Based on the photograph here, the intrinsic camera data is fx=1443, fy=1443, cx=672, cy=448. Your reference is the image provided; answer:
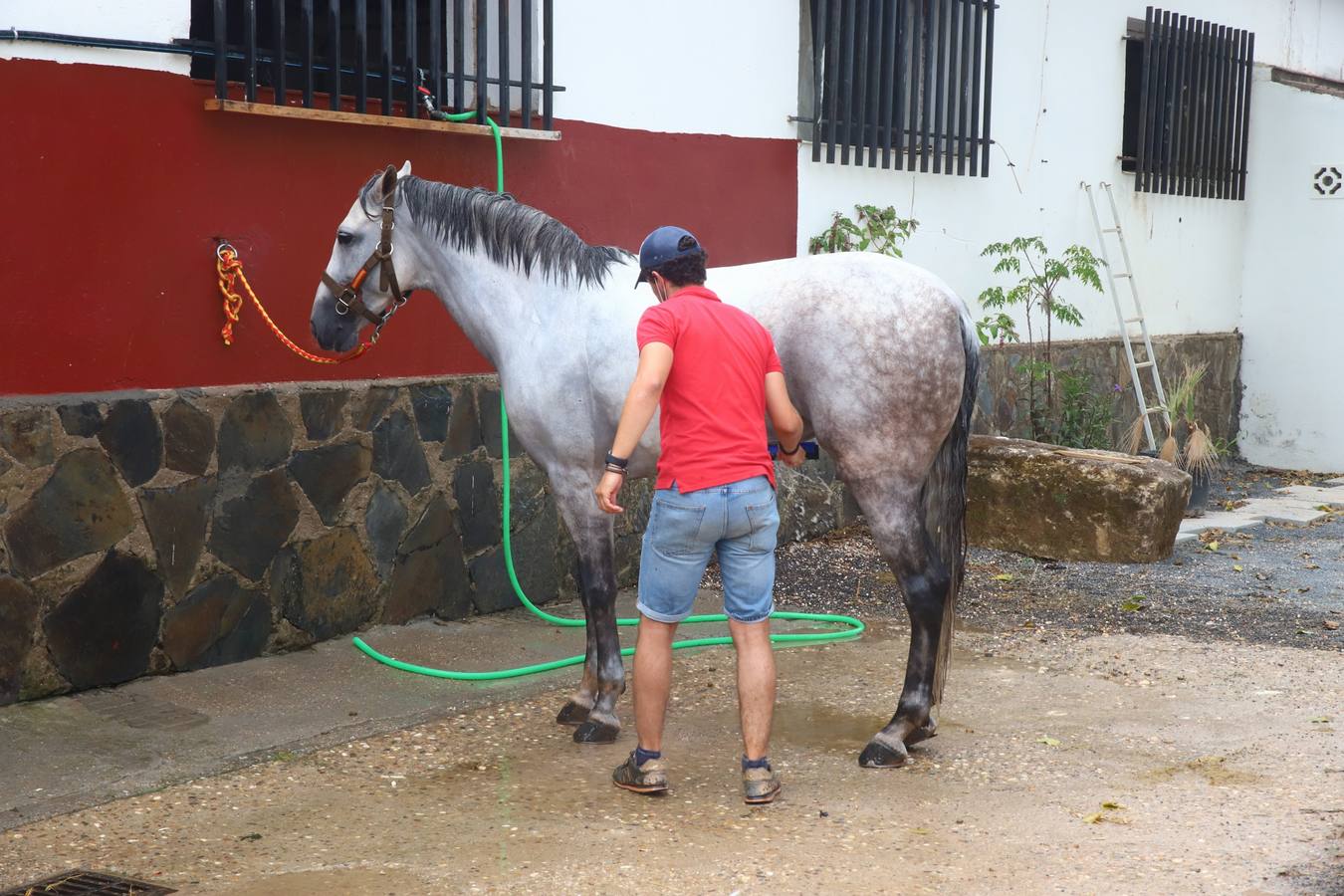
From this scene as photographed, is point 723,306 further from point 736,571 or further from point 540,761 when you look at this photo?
point 540,761

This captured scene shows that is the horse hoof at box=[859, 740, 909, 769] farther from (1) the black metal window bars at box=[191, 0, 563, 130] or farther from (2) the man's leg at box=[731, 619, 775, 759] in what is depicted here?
(1) the black metal window bars at box=[191, 0, 563, 130]

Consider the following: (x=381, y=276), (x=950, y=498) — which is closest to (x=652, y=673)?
(x=950, y=498)

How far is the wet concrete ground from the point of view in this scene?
3.59m

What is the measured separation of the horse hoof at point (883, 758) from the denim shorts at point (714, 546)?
680 millimetres

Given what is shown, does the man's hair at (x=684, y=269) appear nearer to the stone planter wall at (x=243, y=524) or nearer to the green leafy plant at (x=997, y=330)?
the stone planter wall at (x=243, y=524)

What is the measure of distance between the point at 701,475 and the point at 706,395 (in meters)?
0.22

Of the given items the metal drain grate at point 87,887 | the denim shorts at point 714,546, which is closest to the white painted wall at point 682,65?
the denim shorts at point 714,546

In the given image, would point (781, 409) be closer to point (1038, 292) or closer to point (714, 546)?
point (714, 546)

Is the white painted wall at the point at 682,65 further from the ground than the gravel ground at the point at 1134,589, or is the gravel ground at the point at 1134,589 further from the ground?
the white painted wall at the point at 682,65

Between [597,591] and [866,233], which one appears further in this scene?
[866,233]

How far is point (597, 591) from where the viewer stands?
4.82 m

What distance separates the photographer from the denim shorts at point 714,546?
13.1 ft

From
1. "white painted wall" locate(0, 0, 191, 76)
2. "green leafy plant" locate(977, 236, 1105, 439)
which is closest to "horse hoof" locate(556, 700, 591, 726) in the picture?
"white painted wall" locate(0, 0, 191, 76)

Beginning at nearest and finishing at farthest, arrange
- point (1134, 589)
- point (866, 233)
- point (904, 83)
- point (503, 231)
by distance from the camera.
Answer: point (503, 231) → point (1134, 589) → point (866, 233) → point (904, 83)
